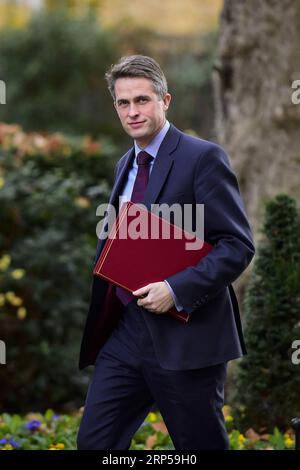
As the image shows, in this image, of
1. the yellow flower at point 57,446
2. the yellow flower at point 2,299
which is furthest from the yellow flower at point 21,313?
the yellow flower at point 57,446

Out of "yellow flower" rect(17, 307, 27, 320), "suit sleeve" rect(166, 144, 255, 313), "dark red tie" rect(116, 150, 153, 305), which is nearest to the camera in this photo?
"suit sleeve" rect(166, 144, 255, 313)

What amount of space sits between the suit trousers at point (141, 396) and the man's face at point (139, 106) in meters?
0.68

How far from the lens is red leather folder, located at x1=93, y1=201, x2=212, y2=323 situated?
136 inches

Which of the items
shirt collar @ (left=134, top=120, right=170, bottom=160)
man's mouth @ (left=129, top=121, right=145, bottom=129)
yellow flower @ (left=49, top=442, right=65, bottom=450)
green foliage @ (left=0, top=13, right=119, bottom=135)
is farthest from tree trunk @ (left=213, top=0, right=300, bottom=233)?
green foliage @ (left=0, top=13, right=119, bottom=135)

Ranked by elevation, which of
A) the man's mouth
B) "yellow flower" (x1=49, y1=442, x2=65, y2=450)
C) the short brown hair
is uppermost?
the short brown hair

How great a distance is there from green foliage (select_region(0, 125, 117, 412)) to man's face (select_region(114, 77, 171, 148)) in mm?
3472

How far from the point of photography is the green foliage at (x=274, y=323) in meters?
4.83

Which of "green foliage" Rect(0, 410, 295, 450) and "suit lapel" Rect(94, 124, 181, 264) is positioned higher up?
"suit lapel" Rect(94, 124, 181, 264)

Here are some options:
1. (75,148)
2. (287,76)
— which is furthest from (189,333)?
(75,148)

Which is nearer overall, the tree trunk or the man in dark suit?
the man in dark suit

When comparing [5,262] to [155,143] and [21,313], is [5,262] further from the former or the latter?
[155,143]

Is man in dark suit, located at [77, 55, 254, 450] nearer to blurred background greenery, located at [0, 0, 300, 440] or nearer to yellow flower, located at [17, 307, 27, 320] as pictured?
Answer: blurred background greenery, located at [0, 0, 300, 440]

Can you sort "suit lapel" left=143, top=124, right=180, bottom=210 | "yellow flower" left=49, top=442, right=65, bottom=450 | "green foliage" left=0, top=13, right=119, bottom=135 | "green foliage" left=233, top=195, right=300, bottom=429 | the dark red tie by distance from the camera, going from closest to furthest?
"suit lapel" left=143, top=124, right=180, bottom=210, the dark red tie, "yellow flower" left=49, top=442, right=65, bottom=450, "green foliage" left=233, top=195, right=300, bottom=429, "green foliage" left=0, top=13, right=119, bottom=135
